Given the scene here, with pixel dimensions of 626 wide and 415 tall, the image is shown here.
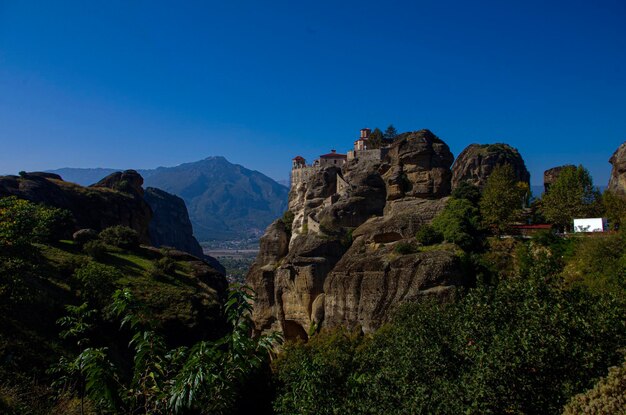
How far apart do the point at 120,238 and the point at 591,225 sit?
5094 cm

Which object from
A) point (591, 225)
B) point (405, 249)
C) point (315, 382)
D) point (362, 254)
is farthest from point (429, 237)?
point (315, 382)

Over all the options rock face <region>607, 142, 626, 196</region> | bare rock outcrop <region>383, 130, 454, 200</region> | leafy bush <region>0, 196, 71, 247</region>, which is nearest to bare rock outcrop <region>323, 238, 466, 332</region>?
bare rock outcrop <region>383, 130, 454, 200</region>

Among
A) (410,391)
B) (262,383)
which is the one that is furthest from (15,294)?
(410,391)

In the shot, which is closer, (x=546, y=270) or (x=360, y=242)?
(x=546, y=270)

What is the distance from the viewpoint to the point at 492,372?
12391 mm

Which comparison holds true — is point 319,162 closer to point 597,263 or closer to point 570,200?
point 570,200

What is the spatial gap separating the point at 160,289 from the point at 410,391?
32.2 meters

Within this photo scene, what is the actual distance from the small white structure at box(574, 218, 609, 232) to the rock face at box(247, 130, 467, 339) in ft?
37.0

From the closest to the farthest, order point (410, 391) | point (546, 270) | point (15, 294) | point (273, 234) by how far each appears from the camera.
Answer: point (410, 391) → point (546, 270) → point (15, 294) → point (273, 234)

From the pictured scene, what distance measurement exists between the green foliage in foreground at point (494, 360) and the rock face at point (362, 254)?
12.5 m

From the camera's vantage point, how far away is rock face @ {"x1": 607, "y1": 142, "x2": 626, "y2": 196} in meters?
42.2

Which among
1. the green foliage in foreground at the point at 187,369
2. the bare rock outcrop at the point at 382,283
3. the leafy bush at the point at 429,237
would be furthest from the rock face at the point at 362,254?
the green foliage in foreground at the point at 187,369

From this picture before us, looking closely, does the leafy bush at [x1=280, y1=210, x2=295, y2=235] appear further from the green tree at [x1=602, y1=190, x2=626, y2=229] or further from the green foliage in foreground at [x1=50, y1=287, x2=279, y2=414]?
the green foliage in foreground at [x1=50, y1=287, x2=279, y2=414]

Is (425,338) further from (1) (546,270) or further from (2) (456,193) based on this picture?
(2) (456,193)
